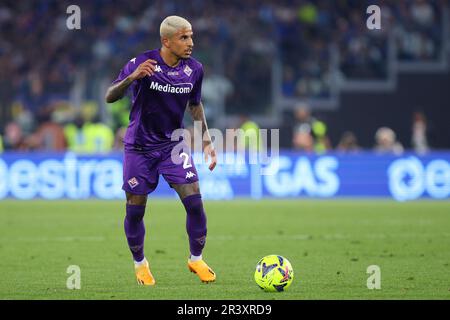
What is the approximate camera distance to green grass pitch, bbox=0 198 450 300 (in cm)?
894

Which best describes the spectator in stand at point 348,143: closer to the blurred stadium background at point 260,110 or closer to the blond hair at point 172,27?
the blurred stadium background at point 260,110

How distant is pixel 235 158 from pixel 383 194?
345 cm

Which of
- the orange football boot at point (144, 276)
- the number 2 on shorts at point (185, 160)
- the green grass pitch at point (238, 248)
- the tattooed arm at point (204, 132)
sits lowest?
the green grass pitch at point (238, 248)

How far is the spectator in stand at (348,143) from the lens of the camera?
25766 mm

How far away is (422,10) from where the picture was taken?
28484 millimetres

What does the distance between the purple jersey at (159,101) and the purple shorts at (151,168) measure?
0.25ft

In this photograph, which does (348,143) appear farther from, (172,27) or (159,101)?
(172,27)

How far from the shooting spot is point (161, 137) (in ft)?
31.2

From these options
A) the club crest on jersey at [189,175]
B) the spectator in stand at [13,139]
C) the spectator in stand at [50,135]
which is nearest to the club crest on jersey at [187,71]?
the club crest on jersey at [189,175]

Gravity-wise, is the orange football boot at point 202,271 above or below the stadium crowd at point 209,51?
below

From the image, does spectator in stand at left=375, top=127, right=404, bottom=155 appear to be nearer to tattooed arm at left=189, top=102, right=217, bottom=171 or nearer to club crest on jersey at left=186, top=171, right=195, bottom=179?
tattooed arm at left=189, top=102, right=217, bottom=171

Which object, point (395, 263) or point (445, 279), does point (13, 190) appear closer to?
point (395, 263)

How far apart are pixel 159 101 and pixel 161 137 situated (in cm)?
34

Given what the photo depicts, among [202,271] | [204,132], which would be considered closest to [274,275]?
[202,271]
